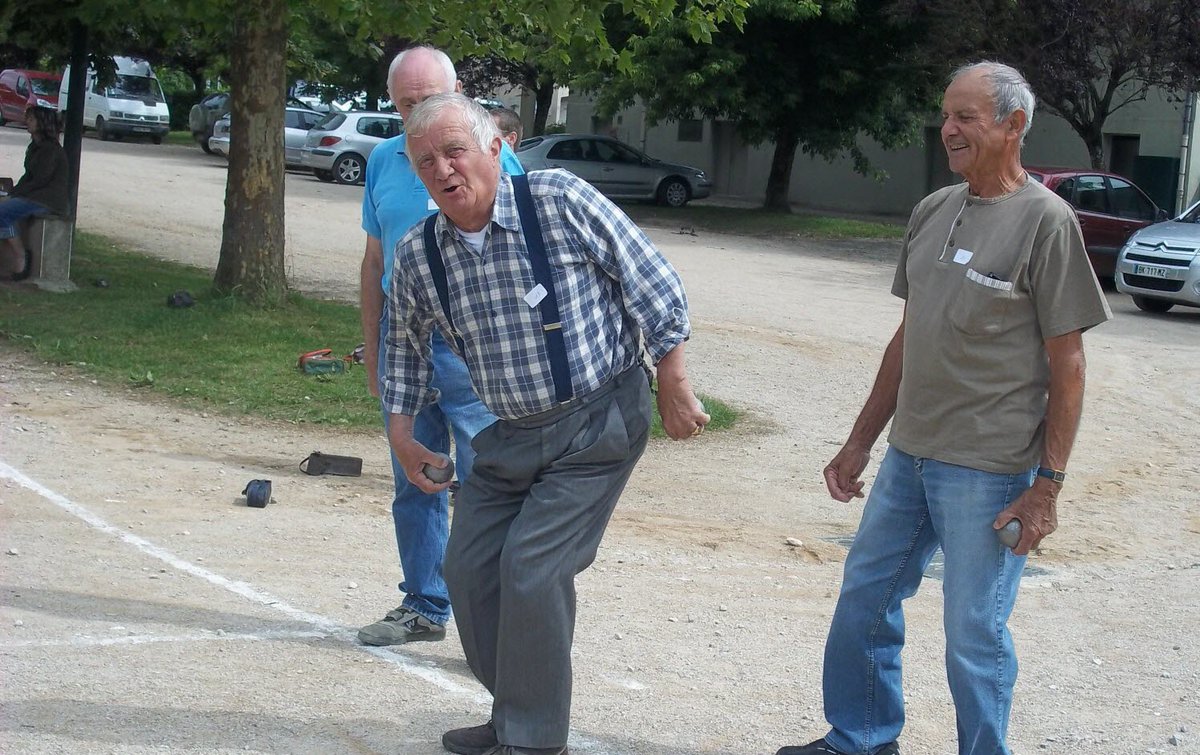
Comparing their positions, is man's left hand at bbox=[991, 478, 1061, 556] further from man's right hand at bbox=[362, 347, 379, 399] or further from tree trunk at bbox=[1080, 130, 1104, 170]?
tree trunk at bbox=[1080, 130, 1104, 170]

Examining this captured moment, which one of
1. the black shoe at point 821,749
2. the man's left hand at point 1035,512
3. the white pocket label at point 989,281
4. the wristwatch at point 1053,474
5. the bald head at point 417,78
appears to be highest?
the bald head at point 417,78

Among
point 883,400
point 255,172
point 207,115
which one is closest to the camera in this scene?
point 883,400

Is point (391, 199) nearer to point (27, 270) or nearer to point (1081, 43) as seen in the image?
point (27, 270)

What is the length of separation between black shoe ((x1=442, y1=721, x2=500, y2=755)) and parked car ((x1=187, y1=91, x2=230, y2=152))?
34.1 metres

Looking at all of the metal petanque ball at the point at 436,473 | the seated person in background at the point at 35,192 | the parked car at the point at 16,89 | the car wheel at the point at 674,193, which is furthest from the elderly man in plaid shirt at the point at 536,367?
the parked car at the point at 16,89

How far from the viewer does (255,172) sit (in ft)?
40.4

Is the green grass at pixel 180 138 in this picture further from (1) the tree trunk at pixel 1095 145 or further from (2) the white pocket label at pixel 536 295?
(2) the white pocket label at pixel 536 295

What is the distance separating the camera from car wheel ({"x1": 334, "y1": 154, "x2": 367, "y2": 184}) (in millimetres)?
31781

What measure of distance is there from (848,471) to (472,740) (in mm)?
1338

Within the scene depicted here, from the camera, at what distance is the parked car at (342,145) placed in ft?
104

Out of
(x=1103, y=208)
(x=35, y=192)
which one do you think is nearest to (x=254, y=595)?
(x=35, y=192)

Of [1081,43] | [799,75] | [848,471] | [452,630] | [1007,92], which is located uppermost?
[1081,43]

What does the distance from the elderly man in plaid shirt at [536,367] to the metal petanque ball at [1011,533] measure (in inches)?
32.3

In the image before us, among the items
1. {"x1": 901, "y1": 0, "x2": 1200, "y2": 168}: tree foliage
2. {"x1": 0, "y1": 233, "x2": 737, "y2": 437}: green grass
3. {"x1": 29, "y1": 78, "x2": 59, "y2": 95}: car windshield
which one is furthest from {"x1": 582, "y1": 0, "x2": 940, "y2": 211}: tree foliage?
{"x1": 29, "y1": 78, "x2": 59, "y2": 95}: car windshield
